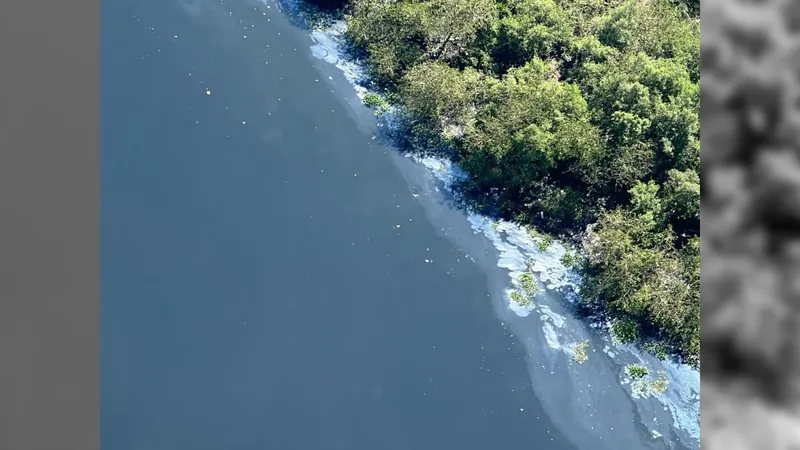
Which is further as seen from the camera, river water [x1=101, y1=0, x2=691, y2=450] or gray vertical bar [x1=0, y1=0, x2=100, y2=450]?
river water [x1=101, y1=0, x2=691, y2=450]

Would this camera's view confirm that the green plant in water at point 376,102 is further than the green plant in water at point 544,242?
Yes

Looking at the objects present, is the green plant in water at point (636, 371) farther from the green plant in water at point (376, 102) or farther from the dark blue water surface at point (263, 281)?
the green plant in water at point (376, 102)

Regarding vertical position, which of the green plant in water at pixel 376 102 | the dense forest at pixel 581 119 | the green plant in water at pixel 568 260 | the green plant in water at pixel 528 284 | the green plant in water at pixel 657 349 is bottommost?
the green plant in water at pixel 528 284

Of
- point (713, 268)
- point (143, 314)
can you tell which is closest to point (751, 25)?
point (713, 268)

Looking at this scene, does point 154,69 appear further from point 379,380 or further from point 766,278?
point 766,278

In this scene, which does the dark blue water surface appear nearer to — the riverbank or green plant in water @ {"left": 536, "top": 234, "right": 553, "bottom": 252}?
the riverbank

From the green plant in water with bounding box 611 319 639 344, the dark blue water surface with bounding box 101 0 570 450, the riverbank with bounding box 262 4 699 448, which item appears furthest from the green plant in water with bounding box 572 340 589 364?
the dark blue water surface with bounding box 101 0 570 450

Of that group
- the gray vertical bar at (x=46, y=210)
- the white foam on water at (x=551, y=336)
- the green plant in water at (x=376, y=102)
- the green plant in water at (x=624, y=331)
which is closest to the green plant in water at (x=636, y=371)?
the green plant in water at (x=624, y=331)
